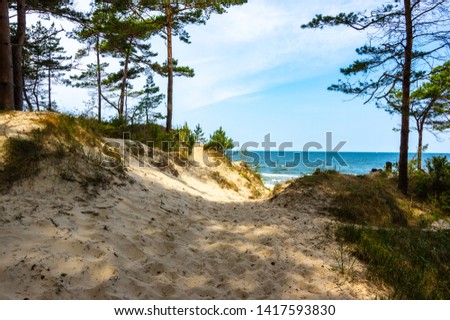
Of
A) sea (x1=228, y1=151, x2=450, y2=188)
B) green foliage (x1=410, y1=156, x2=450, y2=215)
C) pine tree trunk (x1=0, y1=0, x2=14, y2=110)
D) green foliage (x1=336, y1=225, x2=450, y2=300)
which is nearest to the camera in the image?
green foliage (x1=336, y1=225, x2=450, y2=300)

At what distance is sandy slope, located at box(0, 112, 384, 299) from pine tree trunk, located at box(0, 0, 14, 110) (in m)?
2.19

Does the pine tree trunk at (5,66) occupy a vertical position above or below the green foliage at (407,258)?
above

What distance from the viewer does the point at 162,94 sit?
79.7 feet

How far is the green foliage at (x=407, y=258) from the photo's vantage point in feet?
10.6

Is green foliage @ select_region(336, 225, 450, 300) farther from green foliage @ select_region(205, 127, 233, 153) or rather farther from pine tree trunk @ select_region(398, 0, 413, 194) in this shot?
green foliage @ select_region(205, 127, 233, 153)

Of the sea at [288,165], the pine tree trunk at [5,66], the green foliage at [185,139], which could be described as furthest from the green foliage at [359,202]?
the pine tree trunk at [5,66]

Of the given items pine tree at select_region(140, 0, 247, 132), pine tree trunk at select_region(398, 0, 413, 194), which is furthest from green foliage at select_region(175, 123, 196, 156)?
pine tree trunk at select_region(398, 0, 413, 194)

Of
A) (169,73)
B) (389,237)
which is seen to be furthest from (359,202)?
(169,73)

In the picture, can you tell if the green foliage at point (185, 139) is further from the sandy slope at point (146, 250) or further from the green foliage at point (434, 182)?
the green foliage at point (434, 182)

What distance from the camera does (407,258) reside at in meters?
4.14

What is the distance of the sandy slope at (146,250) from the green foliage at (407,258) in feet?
1.03

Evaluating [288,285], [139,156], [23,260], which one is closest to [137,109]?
[139,156]

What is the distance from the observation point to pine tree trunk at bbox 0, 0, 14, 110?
6.99 meters
